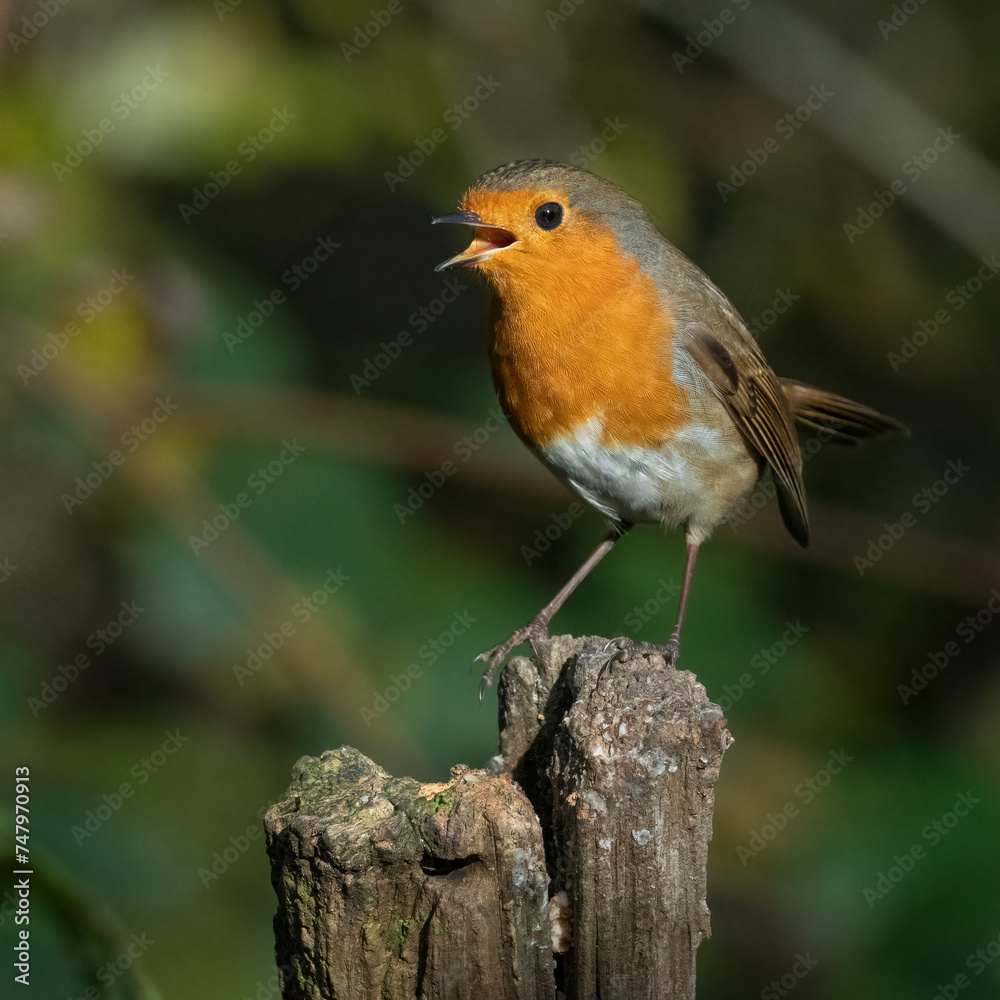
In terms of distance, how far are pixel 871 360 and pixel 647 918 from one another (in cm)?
397

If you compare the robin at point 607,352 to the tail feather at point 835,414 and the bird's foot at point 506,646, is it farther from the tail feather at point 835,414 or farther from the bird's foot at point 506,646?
the tail feather at point 835,414

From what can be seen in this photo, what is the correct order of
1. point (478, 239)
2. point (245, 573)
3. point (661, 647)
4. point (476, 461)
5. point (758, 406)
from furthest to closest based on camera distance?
point (476, 461), point (245, 573), point (758, 406), point (478, 239), point (661, 647)

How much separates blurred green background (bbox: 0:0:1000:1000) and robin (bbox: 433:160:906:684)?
3.77ft

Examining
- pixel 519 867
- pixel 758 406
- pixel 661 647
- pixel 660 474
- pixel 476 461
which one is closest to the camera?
pixel 519 867

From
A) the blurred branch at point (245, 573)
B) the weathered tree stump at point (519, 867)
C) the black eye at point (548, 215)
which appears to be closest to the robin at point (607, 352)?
the black eye at point (548, 215)

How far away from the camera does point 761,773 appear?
502cm

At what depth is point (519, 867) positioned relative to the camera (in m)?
2.04

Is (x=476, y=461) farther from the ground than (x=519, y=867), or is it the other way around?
(x=476, y=461)

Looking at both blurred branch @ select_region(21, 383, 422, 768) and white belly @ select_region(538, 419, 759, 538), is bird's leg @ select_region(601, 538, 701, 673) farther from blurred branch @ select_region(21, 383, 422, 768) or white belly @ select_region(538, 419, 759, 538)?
blurred branch @ select_region(21, 383, 422, 768)

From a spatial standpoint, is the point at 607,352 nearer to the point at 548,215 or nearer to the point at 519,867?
the point at 548,215

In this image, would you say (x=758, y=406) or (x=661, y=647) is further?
(x=758, y=406)

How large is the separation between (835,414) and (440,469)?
152 centimetres

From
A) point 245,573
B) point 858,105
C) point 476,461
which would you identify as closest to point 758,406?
point 476,461

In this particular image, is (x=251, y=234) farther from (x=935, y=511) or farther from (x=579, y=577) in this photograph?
(x=935, y=511)
